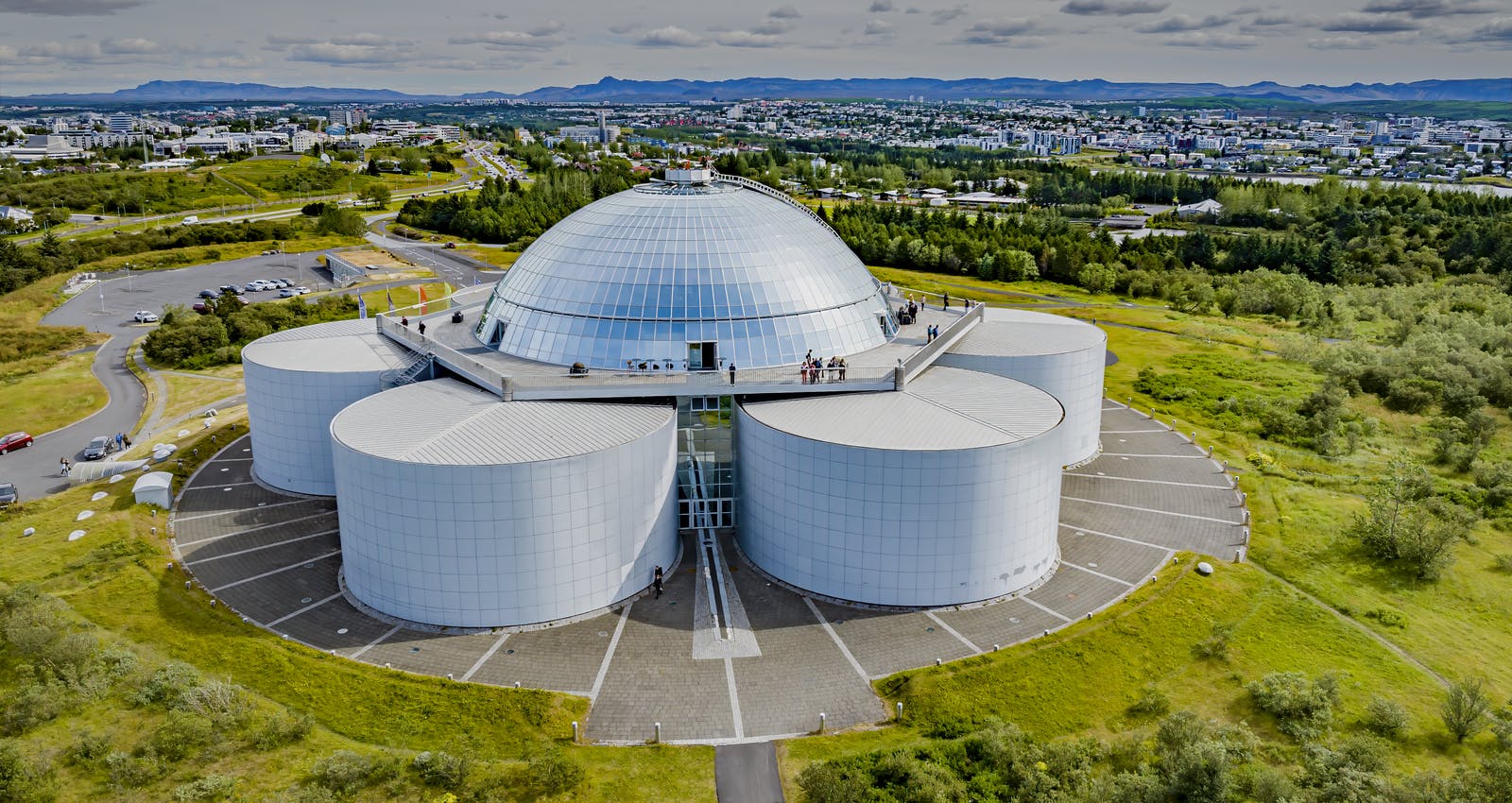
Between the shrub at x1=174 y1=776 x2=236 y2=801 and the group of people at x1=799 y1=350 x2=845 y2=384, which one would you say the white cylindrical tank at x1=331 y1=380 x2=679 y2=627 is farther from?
the shrub at x1=174 y1=776 x2=236 y2=801

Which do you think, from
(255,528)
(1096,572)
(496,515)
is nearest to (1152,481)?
(1096,572)

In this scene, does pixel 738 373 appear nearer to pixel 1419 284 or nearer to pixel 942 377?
pixel 942 377

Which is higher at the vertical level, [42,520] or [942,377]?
[942,377]

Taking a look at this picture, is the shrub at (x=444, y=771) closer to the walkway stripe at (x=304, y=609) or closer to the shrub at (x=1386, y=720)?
the walkway stripe at (x=304, y=609)

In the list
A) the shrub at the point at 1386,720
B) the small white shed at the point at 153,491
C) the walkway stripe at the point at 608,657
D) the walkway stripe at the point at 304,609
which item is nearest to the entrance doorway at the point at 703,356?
the walkway stripe at the point at 608,657

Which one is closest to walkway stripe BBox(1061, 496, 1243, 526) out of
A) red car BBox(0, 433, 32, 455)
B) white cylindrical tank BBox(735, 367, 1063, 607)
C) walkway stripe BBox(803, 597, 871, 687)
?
white cylindrical tank BBox(735, 367, 1063, 607)

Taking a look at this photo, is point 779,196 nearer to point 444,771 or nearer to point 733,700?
point 733,700

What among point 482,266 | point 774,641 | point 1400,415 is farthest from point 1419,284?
point 482,266
